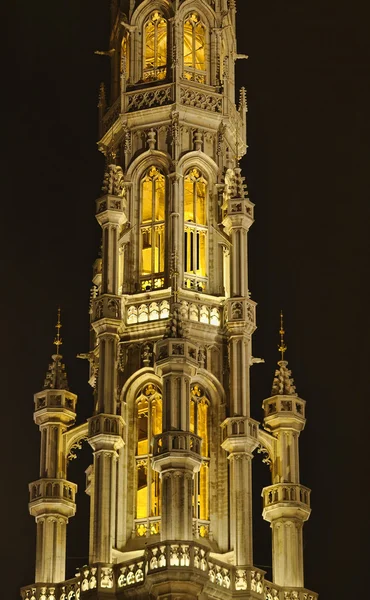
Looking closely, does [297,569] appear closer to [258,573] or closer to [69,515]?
[258,573]

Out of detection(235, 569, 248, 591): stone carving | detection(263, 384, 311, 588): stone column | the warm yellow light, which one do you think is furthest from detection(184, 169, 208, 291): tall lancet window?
detection(235, 569, 248, 591): stone carving

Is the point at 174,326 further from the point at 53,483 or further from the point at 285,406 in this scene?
the point at 53,483

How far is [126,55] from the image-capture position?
90188mm

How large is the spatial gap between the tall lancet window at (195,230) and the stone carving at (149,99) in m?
3.09

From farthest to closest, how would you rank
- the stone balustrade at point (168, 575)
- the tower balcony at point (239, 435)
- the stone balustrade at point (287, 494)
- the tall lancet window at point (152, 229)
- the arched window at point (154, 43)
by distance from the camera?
the arched window at point (154, 43) < the tall lancet window at point (152, 229) < the stone balustrade at point (287, 494) < the tower balcony at point (239, 435) < the stone balustrade at point (168, 575)

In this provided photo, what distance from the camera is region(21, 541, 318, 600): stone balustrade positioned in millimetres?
77062

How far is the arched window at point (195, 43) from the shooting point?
8981 cm

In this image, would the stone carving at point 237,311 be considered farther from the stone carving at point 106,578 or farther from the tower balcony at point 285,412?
the stone carving at point 106,578

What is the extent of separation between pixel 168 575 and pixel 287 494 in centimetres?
843

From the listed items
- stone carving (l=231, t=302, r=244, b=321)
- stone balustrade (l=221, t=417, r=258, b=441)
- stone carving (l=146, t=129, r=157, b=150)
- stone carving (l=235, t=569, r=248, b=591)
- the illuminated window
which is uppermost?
the illuminated window

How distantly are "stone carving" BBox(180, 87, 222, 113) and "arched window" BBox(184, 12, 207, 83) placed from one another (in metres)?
1.53

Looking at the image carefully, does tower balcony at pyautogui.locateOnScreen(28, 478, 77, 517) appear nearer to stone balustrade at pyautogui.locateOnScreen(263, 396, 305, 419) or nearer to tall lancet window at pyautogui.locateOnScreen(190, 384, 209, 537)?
tall lancet window at pyautogui.locateOnScreen(190, 384, 209, 537)

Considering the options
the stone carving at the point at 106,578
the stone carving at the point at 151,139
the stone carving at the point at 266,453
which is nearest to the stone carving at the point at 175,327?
the stone carving at the point at 266,453

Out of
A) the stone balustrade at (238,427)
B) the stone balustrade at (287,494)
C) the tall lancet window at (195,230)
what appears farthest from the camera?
the tall lancet window at (195,230)
